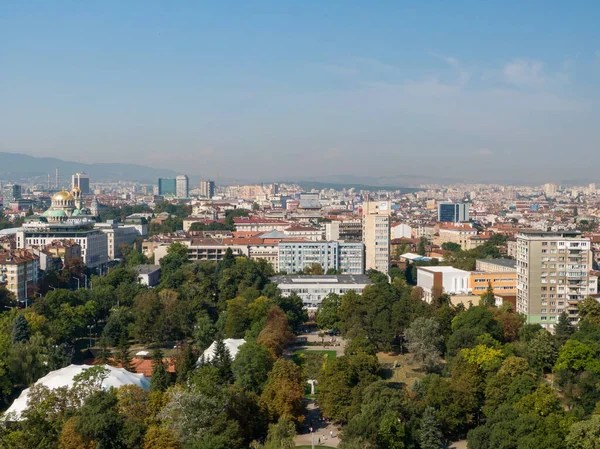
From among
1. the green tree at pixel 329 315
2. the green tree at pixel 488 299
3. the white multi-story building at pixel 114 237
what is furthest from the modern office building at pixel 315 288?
the white multi-story building at pixel 114 237

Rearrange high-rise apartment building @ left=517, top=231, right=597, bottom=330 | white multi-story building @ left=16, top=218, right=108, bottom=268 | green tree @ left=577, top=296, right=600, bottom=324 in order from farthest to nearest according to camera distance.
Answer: white multi-story building @ left=16, top=218, right=108, bottom=268, high-rise apartment building @ left=517, top=231, right=597, bottom=330, green tree @ left=577, top=296, right=600, bottom=324

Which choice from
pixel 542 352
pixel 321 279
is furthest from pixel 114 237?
pixel 542 352

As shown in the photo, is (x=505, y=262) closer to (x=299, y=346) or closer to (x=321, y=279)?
(x=321, y=279)

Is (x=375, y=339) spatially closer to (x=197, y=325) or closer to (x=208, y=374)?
(x=197, y=325)

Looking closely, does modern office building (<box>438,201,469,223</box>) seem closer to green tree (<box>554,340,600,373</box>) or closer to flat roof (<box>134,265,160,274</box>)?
flat roof (<box>134,265,160,274</box>)

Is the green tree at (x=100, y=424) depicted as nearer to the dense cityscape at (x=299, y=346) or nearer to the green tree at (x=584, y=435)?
the dense cityscape at (x=299, y=346)

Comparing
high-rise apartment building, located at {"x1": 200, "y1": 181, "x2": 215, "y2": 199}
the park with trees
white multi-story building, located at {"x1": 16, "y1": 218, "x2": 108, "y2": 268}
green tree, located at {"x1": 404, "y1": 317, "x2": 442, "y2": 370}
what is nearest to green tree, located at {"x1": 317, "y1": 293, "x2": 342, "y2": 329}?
the park with trees

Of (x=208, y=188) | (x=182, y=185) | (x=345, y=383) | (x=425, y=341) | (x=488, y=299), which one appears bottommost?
(x=345, y=383)
